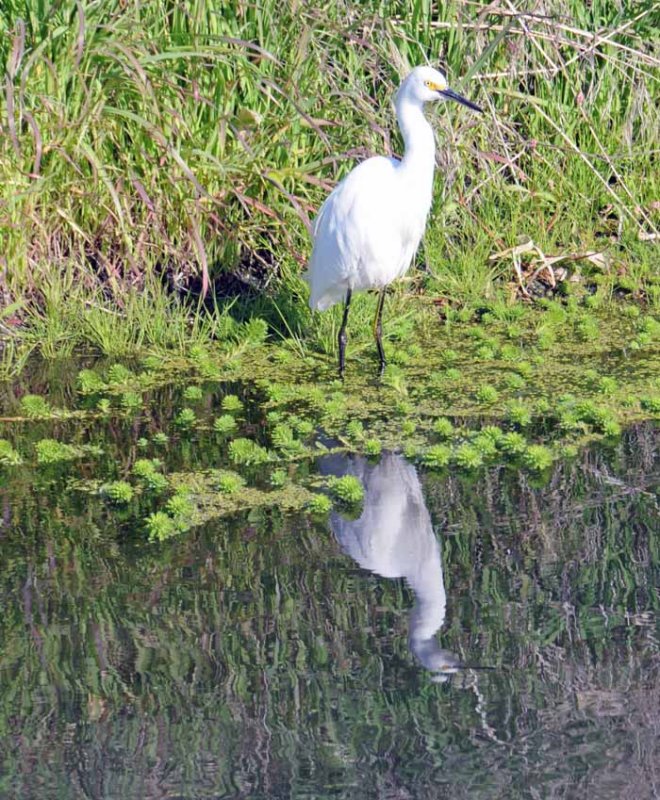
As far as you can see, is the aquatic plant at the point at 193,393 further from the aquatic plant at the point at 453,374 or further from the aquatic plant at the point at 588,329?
the aquatic plant at the point at 588,329

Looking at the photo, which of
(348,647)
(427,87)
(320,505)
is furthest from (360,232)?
(348,647)

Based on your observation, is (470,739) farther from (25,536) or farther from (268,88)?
(268,88)

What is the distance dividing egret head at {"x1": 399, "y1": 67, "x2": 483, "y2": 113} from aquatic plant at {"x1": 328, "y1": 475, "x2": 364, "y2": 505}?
1684mm

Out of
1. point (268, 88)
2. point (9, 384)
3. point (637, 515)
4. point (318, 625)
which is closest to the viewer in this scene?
point (318, 625)

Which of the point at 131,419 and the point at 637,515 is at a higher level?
the point at 131,419

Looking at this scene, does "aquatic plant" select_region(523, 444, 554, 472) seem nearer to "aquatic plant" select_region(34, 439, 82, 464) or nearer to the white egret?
the white egret

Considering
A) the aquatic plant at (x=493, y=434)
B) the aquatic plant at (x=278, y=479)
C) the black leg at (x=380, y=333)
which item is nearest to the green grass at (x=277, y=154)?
the black leg at (x=380, y=333)

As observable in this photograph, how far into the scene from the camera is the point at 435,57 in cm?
623

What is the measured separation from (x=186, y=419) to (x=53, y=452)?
52 cm

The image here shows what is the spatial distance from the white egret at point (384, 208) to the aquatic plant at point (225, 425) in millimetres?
748

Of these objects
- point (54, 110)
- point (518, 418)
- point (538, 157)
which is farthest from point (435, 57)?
point (518, 418)

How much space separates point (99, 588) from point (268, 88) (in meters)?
2.93

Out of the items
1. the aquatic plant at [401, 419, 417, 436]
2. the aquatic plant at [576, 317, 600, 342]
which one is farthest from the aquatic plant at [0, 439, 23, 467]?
the aquatic plant at [576, 317, 600, 342]

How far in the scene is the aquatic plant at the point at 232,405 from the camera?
16.1 feet
